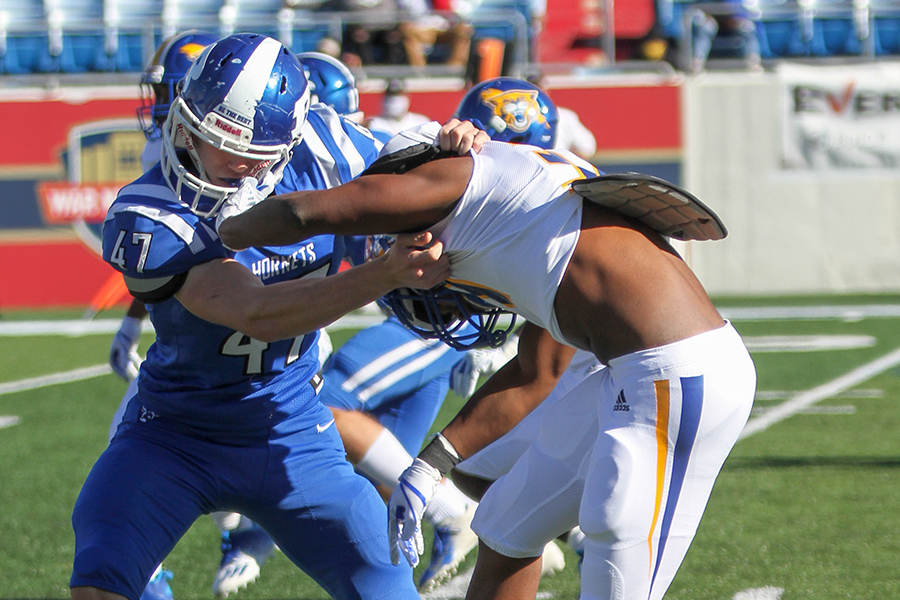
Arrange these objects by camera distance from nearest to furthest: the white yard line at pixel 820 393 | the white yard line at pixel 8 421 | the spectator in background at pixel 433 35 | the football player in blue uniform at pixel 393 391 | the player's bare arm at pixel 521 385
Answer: the player's bare arm at pixel 521 385 < the football player in blue uniform at pixel 393 391 < the white yard line at pixel 820 393 < the white yard line at pixel 8 421 < the spectator in background at pixel 433 35

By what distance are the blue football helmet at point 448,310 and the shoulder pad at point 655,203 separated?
1.10ft

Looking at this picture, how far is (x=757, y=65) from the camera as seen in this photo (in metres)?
11.6

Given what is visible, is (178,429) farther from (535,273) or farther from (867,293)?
(867,293)

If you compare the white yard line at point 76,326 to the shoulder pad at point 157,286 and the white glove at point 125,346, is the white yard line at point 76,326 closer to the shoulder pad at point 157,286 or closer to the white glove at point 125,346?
the white glove at point 125,346

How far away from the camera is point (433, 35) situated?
12.1 m

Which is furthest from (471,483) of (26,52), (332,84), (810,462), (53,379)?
(26,52)

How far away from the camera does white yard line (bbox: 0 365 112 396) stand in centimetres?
737

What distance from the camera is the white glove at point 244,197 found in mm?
2414

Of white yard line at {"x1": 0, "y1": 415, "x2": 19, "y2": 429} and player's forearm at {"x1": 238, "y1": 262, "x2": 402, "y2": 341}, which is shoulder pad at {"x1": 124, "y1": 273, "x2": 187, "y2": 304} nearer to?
player's forearm at {"x1": 238, "y1": 262, "x2": 402, "y2": 341}

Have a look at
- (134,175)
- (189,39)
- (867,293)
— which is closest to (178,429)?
(189,39)

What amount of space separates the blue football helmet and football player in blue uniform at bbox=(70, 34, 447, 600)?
245 millimetres

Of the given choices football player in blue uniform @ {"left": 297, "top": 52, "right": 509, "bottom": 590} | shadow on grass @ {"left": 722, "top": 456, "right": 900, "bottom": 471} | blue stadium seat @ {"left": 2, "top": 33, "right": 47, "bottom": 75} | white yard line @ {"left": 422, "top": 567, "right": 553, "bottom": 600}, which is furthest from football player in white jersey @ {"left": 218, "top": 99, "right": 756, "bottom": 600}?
blue stadium seat @ {"left": 2, "top": 33, "right": 47, "bottom": 75}

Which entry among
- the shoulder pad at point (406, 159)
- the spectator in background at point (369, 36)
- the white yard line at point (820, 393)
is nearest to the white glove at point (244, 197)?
the shoulder pad at point (406, 159)

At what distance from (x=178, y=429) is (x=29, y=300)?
945cm
